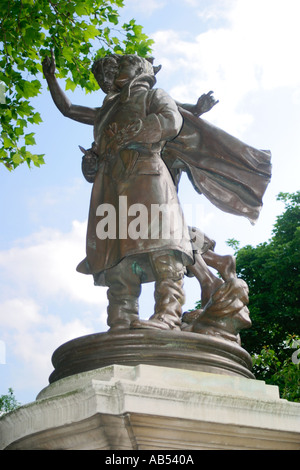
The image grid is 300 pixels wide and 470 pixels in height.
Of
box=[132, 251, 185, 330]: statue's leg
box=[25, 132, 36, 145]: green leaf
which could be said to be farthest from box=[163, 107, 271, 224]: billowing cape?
box=[25, 132, 36, 145]: green leaf

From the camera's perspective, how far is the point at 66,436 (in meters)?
3.58

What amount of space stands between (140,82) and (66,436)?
2833 millimetres

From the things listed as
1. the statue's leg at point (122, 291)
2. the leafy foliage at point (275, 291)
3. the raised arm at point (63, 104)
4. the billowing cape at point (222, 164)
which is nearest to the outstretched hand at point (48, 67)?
the raised arm at point (63, 104)

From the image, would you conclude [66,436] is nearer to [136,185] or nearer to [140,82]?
[136,185]

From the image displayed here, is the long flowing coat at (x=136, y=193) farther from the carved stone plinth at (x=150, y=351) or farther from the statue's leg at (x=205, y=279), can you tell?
the carved stone plinth at (x=150, y=351)

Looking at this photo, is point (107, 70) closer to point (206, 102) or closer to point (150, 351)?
point (206, 102)

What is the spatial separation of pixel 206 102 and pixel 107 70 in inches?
33.3

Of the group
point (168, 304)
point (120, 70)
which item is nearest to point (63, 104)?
point (120, 70)

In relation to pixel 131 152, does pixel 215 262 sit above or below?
below

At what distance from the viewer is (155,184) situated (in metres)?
A: 4.75

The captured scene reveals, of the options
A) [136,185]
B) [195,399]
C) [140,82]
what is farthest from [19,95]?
[195,399]

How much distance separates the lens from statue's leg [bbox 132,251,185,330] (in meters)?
4.36

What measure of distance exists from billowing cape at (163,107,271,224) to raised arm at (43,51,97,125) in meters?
0.71

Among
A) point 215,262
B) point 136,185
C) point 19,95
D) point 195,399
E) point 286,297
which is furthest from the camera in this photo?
point 286,297
